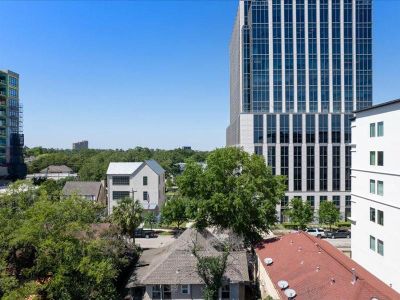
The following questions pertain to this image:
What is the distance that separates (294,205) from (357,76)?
28127 millimetres

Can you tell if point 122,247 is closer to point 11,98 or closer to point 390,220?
point 390,220

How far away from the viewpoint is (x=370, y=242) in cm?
3000

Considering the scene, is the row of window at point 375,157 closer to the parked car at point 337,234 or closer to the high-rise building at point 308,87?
the parked car at point 337,234

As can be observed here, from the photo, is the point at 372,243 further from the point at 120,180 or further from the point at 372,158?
the point at 120,180

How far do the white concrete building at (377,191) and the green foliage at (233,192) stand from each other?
7.84 metres

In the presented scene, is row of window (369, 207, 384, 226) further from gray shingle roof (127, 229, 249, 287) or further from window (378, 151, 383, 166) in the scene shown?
gray shingle roof (127, 229, 249, 287)

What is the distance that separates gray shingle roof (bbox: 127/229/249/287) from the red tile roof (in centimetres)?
213

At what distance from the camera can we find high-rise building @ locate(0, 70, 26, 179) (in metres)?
89.3

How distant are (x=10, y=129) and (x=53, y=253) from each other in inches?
3202

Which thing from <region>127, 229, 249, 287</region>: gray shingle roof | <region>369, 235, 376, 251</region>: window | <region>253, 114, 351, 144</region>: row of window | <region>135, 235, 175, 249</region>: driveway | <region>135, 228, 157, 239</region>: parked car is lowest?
<region>135, 235, 175, 249</region>: driveway

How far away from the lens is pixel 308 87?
203ft

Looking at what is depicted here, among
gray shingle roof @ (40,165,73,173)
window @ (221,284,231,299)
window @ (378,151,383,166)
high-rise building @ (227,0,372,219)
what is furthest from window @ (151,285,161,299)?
gray shingle roof @ (40,165,73,173)

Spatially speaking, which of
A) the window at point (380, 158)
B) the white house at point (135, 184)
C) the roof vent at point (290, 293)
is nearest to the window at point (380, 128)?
the window at point (380, 158)

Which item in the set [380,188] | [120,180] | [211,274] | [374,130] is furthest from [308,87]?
[211,274]
